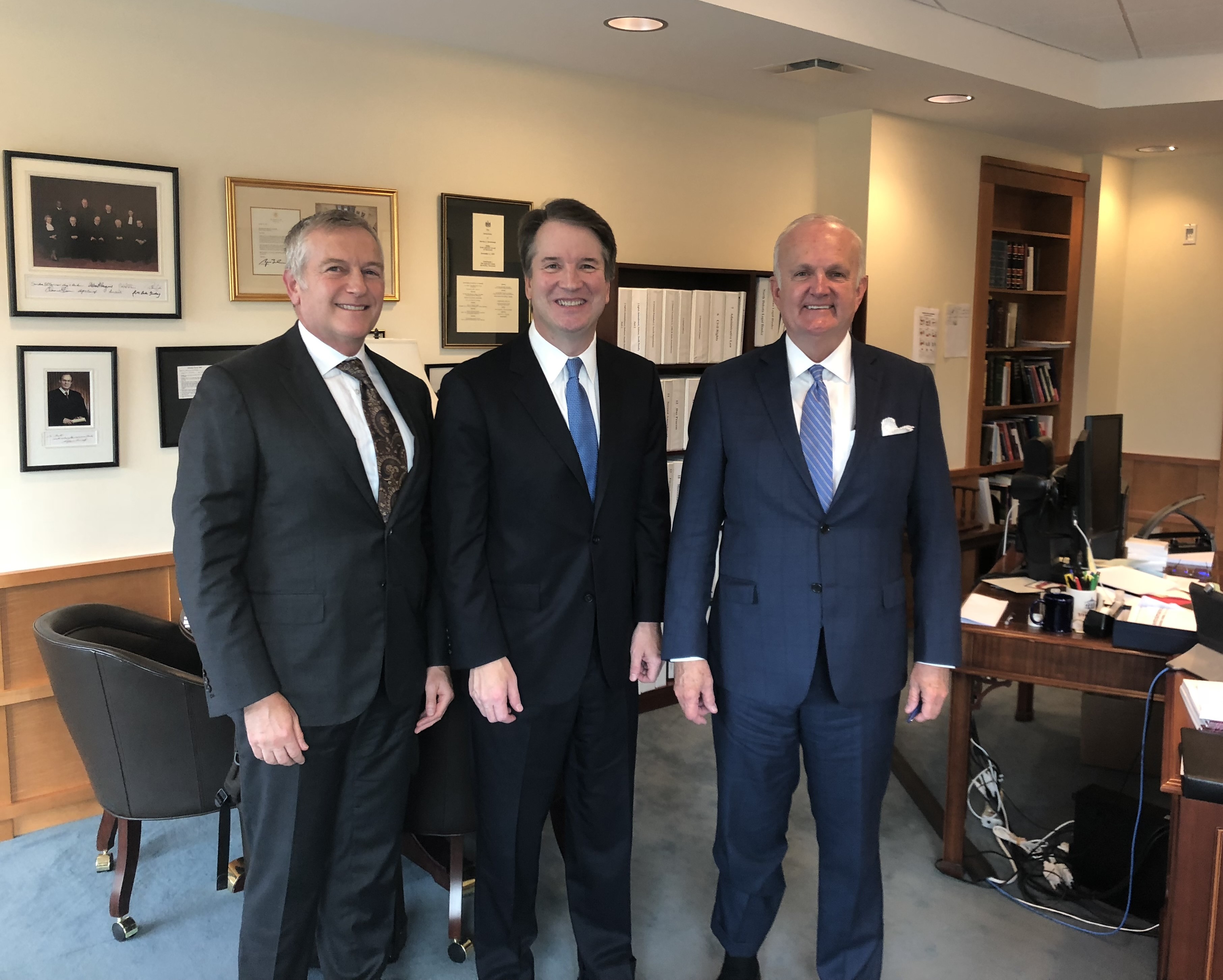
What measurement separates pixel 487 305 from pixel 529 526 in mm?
1941

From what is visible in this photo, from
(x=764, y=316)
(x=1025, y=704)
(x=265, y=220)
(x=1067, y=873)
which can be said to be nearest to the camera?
(x=1067, y=873)

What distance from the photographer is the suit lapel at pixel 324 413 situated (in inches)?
72.1

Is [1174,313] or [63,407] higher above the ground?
[1174,313]

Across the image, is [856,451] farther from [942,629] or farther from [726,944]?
[726,944]

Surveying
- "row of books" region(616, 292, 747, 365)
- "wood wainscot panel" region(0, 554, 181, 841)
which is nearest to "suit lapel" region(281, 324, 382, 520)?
"wood wainscot panel" region(0, 554, 181, 841)

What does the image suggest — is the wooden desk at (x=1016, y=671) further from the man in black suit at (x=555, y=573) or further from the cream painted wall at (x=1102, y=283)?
the cream painted wall at (x=1102, y=283)

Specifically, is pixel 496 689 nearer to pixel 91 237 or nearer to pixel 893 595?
pixel 893 595

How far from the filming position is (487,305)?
371 cm

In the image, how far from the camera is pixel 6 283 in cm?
273

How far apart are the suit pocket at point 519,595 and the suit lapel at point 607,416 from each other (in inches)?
7.9

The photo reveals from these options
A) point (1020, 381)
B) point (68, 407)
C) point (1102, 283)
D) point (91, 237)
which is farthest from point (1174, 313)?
point (68, 407)

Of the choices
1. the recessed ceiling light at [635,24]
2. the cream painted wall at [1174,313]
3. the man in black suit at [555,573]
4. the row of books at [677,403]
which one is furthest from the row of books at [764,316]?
the cream painted wall at [1174,313]

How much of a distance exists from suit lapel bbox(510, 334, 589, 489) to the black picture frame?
142 centimetres

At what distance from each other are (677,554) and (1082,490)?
1751mm
